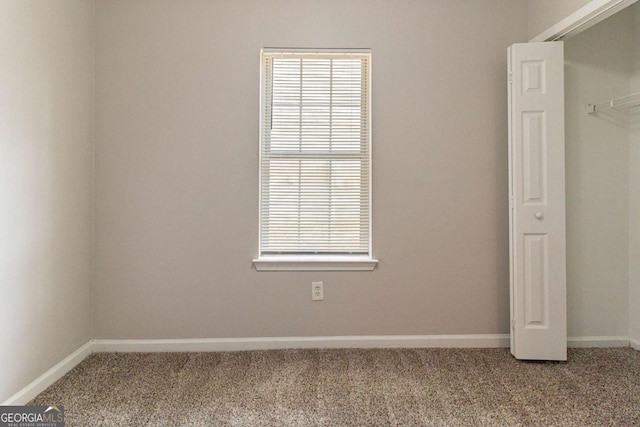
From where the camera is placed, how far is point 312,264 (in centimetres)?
253

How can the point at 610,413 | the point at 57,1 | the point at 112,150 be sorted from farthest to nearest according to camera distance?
the point at 112,150 → the point at 57,1 → the point at 610,413

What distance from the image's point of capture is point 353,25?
8.27 feet

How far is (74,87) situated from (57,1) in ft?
1.58

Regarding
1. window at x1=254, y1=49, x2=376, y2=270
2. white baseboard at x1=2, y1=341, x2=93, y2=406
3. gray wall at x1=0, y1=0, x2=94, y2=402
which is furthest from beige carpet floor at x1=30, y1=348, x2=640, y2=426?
window at x1=254, y1=49, x2=376, y2=270

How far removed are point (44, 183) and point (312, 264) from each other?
5.57 feet

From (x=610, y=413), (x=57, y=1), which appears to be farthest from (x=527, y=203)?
(x=57, y=1)

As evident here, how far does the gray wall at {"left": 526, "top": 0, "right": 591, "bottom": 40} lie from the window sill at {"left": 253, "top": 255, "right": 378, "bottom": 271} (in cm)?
198

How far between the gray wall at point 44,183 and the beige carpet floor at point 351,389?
0.34m

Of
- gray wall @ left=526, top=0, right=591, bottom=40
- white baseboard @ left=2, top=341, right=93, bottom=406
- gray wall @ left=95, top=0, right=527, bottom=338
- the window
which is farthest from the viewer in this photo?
the window

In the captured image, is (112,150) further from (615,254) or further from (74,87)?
(615,254)

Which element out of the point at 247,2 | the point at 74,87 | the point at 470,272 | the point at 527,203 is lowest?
the point at 470,272

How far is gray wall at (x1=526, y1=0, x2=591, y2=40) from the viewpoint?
217cm

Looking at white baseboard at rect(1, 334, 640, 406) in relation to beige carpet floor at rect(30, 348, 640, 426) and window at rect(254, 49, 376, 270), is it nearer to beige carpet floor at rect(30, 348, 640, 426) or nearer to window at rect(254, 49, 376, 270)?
beige carpet floor at rect(30, 348, 640, 426)

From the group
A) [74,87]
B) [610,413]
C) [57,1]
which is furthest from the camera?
[74,87]
